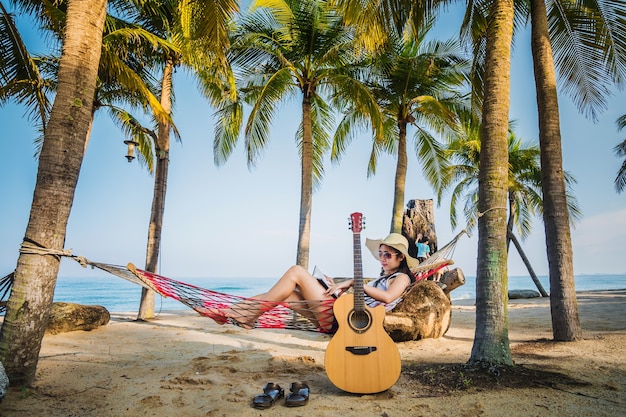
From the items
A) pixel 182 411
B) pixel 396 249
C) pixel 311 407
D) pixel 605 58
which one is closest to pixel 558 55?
pixel 605 58

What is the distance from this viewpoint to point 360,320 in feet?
9.21

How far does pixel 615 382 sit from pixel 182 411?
2.98 metres

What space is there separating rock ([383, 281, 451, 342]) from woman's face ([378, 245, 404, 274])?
3.31 feet

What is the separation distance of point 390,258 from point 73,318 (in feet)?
14.8

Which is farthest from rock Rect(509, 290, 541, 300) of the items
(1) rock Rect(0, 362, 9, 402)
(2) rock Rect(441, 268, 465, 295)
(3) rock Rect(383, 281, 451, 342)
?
(1) rock Rect(0, 362, 9, 402)

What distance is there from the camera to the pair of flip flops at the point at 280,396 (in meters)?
2.44

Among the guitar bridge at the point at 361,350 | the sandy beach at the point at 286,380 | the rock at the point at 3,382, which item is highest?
the guitar bridge at the point at 361,350

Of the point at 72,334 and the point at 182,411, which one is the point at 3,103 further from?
the point at 182,411

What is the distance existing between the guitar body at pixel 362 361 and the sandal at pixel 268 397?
359mm

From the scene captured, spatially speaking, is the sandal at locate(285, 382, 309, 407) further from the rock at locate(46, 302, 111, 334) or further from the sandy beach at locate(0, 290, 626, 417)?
the rock at locate(46, 302, 111, 334)

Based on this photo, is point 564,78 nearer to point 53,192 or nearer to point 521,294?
point 53,192

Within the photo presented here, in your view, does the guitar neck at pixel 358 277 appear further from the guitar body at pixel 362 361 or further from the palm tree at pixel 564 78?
the palm tree at pixel 564 78

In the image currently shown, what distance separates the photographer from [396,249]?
3.63 metres

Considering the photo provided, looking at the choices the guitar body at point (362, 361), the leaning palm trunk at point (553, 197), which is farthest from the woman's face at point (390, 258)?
the leaning palm trunk at point (553, 197)
